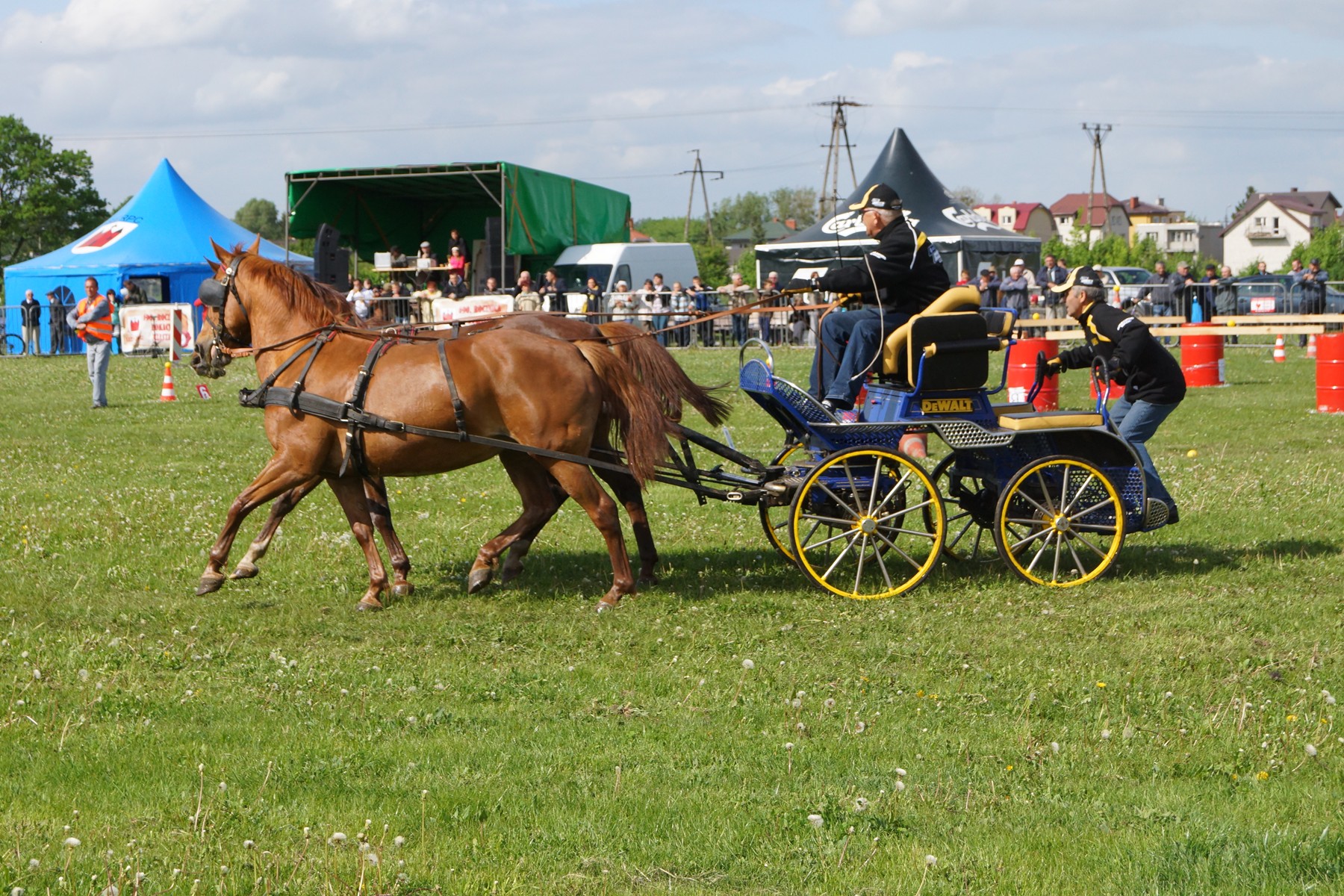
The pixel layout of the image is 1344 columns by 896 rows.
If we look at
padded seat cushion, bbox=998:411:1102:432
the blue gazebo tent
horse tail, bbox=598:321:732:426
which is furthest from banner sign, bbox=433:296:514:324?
padded seat cushion, bbox=998:411:1102:432

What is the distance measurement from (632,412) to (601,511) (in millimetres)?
628

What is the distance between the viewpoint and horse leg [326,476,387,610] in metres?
8.54

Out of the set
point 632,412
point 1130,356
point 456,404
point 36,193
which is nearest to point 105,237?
point 456,404

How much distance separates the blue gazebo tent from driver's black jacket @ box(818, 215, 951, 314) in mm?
29682

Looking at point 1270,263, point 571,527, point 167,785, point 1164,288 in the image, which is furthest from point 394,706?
point 1270,263

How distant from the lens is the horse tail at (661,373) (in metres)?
8.85

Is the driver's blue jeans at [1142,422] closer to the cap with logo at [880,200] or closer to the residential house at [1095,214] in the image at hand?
the cap with logo at [880,200]

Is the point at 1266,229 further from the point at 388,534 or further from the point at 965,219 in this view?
the point at 388,534

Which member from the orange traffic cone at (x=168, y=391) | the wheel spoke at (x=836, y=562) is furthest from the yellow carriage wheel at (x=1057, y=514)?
the orange traffic cone at (x=168, y=391)

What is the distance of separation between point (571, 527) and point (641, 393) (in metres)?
2.84

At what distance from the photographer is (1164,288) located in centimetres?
3209

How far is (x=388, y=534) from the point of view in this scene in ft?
29.5

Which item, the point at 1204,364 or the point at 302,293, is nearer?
the point at 302,293

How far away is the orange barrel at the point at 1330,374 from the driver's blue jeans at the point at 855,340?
35.9 feet
